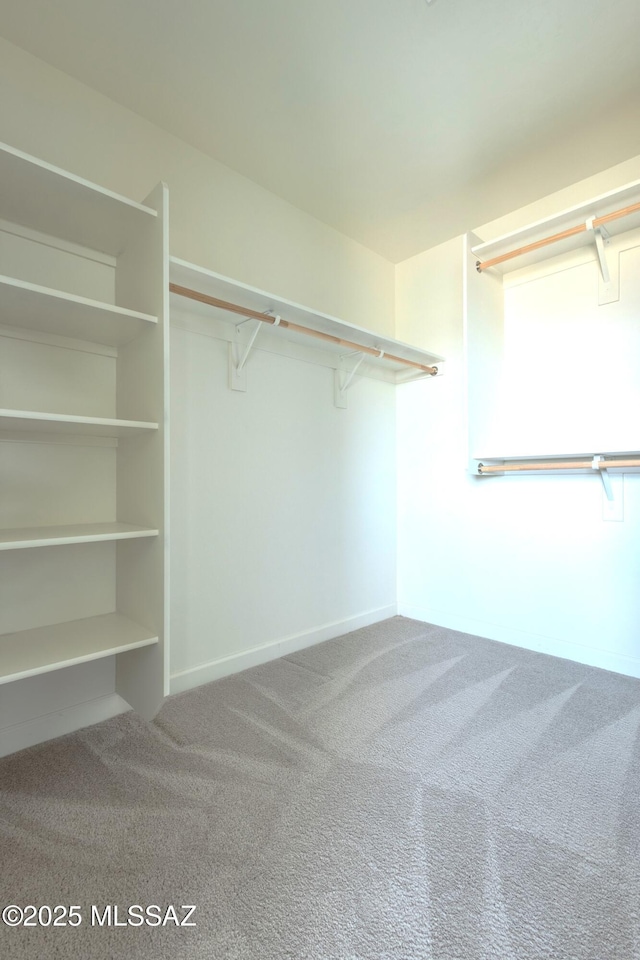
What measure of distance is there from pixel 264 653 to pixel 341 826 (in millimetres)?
1182

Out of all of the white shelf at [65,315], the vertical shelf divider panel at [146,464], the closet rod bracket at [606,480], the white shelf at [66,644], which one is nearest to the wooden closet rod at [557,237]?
the closet rod bracket at [606,480]

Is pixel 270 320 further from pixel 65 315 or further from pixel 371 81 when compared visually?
pixel 371 81

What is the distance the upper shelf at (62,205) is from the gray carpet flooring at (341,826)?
1.85m

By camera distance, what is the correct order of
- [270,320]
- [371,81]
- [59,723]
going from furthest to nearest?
[270,320]
[371,81]
[59,723]

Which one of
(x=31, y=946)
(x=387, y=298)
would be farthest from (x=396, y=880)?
(x=387, y=298)

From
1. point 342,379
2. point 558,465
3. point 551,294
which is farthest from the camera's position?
point 342,379

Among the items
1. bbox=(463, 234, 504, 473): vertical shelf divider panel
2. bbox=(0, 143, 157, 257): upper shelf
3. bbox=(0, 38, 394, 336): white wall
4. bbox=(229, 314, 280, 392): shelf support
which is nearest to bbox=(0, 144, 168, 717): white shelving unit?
bbox=(0, 143, 157, 257): upper shelf

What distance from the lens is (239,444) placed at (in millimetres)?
2291

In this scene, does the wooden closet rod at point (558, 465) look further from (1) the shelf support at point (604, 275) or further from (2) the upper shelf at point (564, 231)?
(2) the upper shelf at point (564, 231)

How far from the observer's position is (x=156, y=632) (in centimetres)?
157

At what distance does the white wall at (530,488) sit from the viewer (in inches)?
91.3

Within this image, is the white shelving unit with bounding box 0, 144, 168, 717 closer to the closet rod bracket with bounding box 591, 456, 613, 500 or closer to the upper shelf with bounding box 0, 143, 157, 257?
the upper shelf with bounding box 0, 143, 157, 257

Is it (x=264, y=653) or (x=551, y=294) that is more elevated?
(x=551, y=294)

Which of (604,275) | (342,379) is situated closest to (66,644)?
(342,379)
